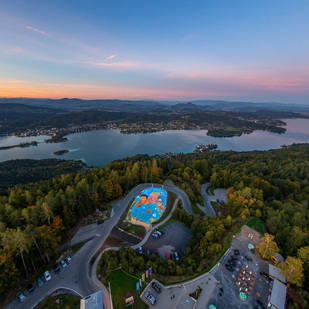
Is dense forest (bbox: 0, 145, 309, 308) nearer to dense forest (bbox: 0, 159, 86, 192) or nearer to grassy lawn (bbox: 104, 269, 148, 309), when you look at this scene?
grassy lawn (bbox: 104, 269, 148, 309)

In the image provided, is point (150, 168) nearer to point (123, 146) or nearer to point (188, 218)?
point (188, 218)

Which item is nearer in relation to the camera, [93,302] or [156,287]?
[93,302]

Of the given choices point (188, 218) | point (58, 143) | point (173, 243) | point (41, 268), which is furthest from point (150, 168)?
point (58, 143)

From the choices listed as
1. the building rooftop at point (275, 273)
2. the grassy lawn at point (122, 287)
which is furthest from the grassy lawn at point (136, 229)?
the building rooftop at point (275, 273)

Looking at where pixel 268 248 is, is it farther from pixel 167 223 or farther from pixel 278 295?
pixel 167 223

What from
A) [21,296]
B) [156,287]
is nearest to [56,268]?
[21,296]

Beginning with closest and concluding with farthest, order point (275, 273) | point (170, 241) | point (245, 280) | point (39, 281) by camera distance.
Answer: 1. point (245, 280)
2. point (275, 273)
3. point (39, 281)
4. point (170, 241)

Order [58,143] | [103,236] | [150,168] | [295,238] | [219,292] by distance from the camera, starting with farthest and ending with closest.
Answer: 1. [58,143]
2. [150,168]
3. [103,236]
4. [295,238]
5. [219,292]
